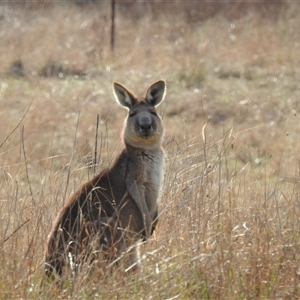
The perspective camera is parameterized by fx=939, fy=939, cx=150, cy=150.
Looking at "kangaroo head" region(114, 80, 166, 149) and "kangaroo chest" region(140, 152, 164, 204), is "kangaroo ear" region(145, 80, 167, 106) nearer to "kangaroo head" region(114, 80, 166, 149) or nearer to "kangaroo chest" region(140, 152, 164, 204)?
"kangaroo head" region(114, 80, 166, 149)

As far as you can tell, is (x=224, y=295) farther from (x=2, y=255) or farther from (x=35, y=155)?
(x=35, y=155)

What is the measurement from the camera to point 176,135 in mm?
9570

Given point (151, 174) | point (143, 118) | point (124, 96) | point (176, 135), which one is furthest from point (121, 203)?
point (176, 135)

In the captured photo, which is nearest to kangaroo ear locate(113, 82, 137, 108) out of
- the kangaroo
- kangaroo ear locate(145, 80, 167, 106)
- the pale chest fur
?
the kangaroo

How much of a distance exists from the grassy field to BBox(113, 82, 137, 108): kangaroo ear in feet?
1.49

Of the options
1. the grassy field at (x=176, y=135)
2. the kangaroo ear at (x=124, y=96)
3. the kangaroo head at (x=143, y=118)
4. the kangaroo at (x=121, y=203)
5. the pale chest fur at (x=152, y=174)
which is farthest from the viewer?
the kangaroo ear at (x=124, y=96)

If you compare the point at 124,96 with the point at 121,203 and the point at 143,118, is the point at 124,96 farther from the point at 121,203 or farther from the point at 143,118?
the point at 121,203

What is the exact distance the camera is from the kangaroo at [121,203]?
538cm

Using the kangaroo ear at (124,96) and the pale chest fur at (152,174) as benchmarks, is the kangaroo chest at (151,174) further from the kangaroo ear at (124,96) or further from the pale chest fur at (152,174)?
the kangaroo ear at (124,96)

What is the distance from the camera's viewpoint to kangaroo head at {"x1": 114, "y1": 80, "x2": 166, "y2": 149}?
6.64 metres

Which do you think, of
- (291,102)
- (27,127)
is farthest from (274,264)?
(291,102)

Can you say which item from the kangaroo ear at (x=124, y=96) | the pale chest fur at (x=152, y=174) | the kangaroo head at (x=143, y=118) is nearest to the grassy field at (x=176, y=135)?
the pale chest fur at (x=152, y=174)

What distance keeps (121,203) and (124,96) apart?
39.1 inches

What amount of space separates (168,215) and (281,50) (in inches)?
425
